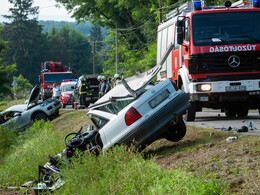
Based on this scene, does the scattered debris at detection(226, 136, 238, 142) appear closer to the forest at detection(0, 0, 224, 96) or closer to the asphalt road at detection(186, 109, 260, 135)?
the asphalt road at detection(186, 109, 260, 135)

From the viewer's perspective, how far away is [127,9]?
59.7 metres

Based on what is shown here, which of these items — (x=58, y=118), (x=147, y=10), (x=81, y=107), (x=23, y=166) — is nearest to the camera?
(x=23, y=166)

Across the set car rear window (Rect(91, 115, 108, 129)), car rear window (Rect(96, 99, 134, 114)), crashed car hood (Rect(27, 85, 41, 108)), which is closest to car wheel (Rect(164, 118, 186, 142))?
car rear window (Rect(96, 99, 134, 114))

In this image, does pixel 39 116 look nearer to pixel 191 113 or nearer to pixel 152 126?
pixel 191 113

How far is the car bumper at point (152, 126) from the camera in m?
9.90

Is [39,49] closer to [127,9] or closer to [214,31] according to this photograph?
[127,9]

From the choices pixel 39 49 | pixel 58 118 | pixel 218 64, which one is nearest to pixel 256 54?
pixel 218 64

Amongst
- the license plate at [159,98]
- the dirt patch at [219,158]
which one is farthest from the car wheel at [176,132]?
the license plate at [159,98]

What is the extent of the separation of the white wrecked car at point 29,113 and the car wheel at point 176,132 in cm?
1230

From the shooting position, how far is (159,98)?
1025 cm

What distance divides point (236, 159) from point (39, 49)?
109630 mm

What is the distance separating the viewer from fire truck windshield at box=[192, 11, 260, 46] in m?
13.2

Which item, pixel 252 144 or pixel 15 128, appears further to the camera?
pixel 15 128

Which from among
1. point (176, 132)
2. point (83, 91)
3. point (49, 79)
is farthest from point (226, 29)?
point (49, 79)
